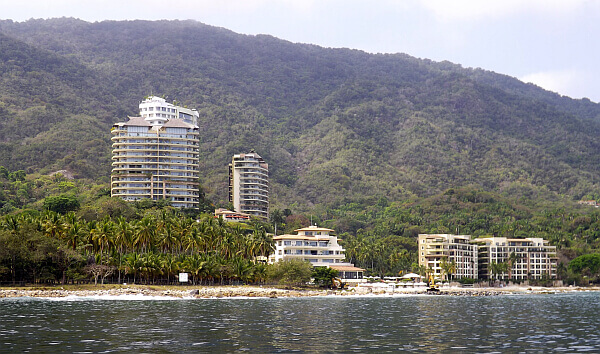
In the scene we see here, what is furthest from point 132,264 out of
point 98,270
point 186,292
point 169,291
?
point 186,292

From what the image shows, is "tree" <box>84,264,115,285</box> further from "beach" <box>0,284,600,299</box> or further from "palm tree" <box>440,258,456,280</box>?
"palm tree" <box>440,258,456,280</box>

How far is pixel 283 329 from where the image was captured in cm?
6050

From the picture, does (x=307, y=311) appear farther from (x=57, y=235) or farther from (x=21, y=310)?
(x=57, y=235)

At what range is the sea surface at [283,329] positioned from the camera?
161 feet

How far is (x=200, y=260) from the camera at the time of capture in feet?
416

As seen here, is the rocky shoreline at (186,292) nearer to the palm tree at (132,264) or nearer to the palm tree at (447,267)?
the palm tree at (132,264)

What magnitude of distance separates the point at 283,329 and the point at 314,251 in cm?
9252

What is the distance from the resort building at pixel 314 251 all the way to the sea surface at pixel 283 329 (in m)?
60.8

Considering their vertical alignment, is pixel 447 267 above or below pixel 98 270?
below

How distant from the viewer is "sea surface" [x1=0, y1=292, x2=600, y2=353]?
49094 mm

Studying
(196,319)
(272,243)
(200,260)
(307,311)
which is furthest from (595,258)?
(196,319)

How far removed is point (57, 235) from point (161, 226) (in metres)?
21.0

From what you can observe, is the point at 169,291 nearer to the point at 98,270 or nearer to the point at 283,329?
the point at 98,270

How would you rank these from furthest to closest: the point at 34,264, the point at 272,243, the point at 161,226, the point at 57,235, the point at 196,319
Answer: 1. the point at 272,243
2. the point at 161,226
3. the point at 57,235
4. the point at 34,264
5. the point at 196,319
